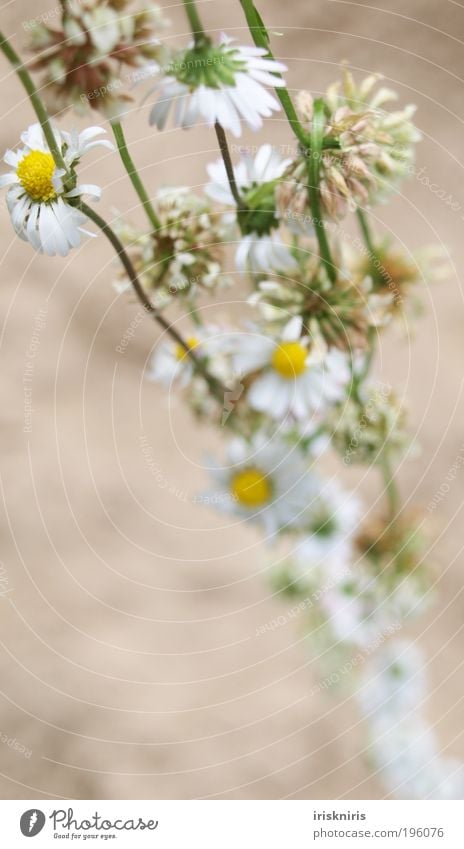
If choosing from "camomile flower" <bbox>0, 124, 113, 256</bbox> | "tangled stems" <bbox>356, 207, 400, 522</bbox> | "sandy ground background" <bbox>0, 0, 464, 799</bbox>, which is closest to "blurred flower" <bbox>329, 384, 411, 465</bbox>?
"tangled stems" <bbox>356, 207, 400, 522</bbox>

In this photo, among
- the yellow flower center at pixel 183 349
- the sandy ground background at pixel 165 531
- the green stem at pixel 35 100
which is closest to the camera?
the green stem at pixel 35 100

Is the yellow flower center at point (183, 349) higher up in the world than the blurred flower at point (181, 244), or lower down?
higher up

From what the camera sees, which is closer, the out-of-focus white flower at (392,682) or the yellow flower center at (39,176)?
the yellow flower center at (39,176)

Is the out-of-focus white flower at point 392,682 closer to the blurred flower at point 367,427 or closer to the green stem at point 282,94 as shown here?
the blurred flower at point 367,427

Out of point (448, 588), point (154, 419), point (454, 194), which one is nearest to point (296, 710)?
point (448, 588)

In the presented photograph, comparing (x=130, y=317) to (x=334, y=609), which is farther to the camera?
(x=130, y=317)

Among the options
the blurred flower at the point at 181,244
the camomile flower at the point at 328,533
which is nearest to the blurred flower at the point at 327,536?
the camomile flower at the point at 328,533

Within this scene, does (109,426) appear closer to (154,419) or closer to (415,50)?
(154,419)
